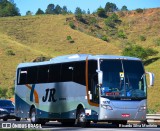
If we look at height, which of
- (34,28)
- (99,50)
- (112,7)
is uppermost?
(112,7)

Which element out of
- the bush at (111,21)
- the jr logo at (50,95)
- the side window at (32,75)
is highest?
the bush at (111,21)

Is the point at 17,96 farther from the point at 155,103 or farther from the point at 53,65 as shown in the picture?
the point at 155,103

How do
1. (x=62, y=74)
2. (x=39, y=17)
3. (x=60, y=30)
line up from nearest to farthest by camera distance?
(x=62, y=74), (x=60, y=30), (x=39, y=17)

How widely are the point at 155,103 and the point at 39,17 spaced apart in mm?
90386

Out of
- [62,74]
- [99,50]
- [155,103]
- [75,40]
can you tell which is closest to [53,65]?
[62,74]

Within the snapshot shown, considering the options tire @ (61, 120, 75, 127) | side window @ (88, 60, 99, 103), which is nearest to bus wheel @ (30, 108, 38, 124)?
tire @ (61, 120, 75, 127)

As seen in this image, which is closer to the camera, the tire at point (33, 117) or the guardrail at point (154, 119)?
the tire at point (33, 117)

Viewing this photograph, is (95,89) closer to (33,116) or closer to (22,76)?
(33,116)

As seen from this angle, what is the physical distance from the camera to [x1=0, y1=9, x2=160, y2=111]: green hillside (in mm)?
99750

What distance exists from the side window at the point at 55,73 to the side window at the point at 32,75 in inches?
70.3

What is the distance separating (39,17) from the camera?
477 ft

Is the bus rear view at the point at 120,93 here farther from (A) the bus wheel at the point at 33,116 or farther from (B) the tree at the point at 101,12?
(B) the tree at the point at 101,12

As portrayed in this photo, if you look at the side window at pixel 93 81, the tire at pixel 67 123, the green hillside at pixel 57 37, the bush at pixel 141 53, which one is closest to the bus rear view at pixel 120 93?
the side window at pixel 93 81

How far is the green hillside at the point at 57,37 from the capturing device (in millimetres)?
99750
